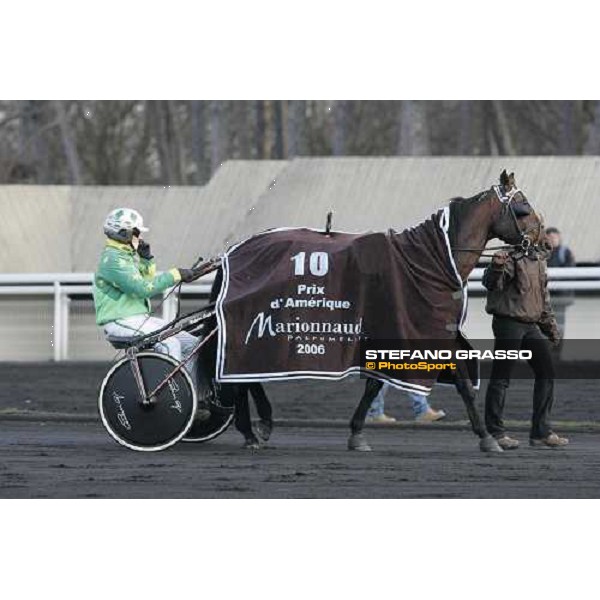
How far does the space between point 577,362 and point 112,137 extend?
32322mm

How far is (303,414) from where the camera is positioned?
1716 centimetres

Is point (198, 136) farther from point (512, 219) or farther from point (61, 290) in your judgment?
point (512, 219)

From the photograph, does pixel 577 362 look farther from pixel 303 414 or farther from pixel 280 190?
pixel 280 190

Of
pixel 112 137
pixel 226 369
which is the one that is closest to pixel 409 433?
pixel 226 369

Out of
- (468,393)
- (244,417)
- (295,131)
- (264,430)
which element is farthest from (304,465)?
(295,131)

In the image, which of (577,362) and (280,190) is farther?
(280,190)

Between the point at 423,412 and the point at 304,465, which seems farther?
the point at 423,412

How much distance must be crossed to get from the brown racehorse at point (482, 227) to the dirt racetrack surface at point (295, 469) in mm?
548

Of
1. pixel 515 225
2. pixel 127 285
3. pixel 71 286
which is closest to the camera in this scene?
pixel 127 285

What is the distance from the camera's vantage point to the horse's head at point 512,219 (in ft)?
44.1

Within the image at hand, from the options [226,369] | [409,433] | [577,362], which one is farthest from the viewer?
[577,362]

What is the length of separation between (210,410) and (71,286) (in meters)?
8.37

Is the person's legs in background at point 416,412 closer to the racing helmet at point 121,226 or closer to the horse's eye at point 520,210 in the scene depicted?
the horse's eye at point 520,210

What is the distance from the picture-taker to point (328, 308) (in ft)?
43.1
